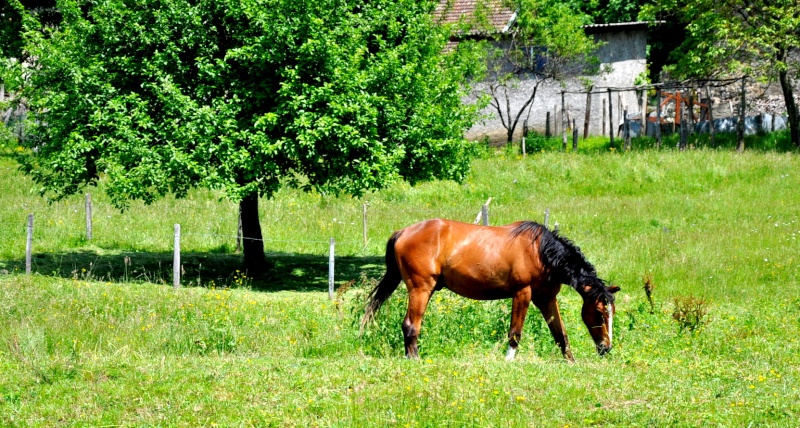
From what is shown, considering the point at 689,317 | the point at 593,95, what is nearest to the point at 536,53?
the point at 593,95

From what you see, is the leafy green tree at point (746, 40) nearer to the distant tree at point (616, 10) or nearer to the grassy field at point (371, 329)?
the grassy field at point (371, 329)

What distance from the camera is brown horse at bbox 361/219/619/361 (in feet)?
38.6

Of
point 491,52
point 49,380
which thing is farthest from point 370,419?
point 491,52

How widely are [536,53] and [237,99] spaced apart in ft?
74.0

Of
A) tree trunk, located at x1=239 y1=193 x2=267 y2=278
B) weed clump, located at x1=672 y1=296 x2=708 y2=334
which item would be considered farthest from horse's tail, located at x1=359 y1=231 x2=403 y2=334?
tree trunk, located at x1=239 y1=193 x2=267 y2=278

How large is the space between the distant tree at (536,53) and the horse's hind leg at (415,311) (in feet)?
79.3

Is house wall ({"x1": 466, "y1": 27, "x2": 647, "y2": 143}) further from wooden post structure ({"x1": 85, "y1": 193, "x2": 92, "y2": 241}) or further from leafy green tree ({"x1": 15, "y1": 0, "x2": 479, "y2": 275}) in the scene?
leafy green tree ({"x1": 15, "y1": 0, "x2": 479, "y2": 275})

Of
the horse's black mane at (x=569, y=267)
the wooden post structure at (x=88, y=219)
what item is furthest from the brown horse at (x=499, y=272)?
the wooden post structure at (x=88, y=219)

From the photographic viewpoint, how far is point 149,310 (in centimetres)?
1372

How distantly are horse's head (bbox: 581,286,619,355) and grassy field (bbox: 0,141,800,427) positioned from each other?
56 centimetres

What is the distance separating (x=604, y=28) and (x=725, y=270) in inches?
921

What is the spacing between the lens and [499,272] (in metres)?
12.0

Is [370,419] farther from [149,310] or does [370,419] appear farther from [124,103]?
[124,103]

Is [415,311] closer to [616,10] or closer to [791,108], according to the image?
[791,108]
